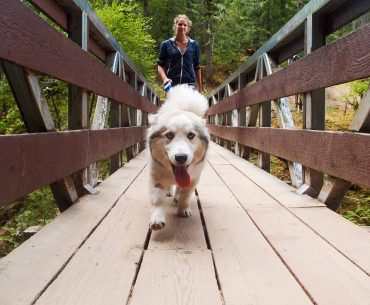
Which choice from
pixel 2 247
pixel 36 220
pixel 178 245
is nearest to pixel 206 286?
pixel 178 245

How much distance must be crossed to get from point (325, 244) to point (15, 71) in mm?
1895

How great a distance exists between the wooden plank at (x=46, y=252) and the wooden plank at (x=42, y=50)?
0.90 metres

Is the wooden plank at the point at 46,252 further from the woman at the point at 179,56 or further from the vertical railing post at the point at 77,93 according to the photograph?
the woman at the point at 179,56

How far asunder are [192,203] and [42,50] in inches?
66.2

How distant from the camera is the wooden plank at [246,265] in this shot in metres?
1.54

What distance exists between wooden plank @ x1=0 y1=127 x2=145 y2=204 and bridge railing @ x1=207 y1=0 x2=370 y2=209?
5.87 ft

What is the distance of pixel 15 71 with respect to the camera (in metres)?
2.21

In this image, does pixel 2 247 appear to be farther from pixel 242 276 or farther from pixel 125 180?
pixel 242 276

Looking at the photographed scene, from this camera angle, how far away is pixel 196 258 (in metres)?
1.98

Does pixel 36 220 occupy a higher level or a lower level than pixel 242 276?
lower

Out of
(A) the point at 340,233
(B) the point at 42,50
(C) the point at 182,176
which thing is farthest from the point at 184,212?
(B) the point at 42,50

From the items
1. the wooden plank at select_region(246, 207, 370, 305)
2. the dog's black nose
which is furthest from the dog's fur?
the wooden plank at select_region(246, 207, 370, 305)

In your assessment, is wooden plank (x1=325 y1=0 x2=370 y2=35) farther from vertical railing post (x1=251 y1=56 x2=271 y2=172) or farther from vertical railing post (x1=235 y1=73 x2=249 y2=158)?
vertical railing post (x1=235 y1=73 x2=249 y2=158)

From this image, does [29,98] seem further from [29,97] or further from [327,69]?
[327,69]
